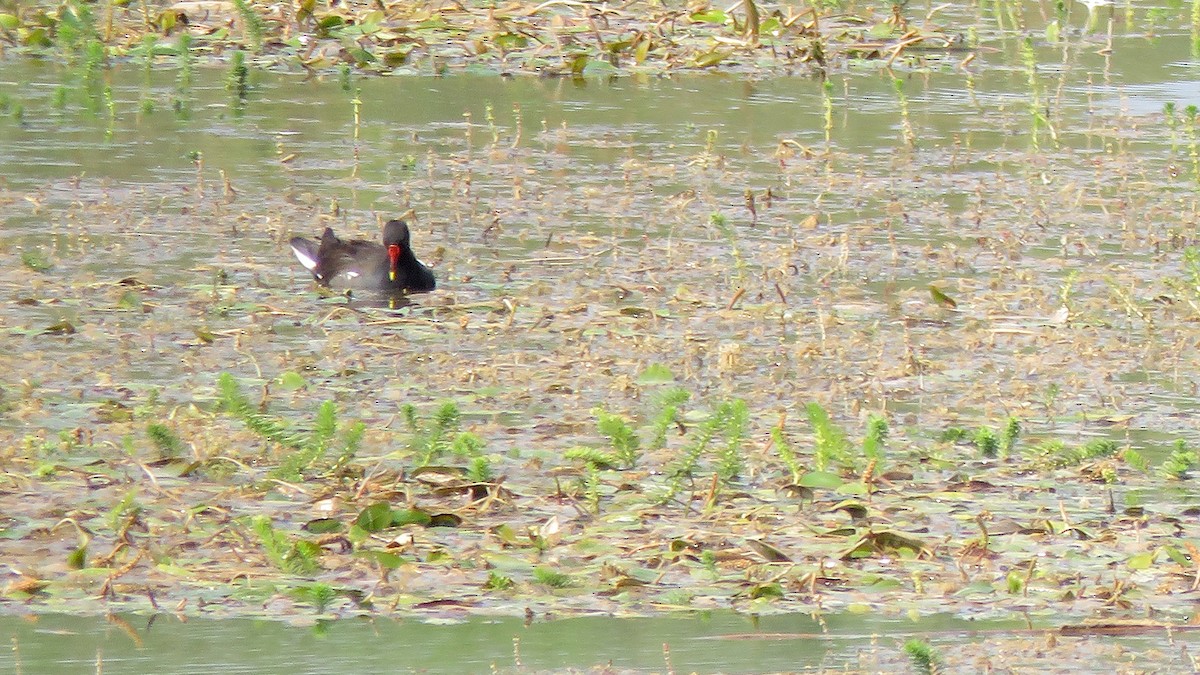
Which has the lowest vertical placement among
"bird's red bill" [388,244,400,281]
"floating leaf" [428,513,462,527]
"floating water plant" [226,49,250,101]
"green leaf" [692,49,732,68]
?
"floating leaf" [428,513,462,527]

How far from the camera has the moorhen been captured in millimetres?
9922

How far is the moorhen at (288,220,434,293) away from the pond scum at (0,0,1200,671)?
0.54 feet

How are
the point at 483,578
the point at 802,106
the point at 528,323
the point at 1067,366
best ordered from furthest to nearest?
the point at 802,106 < the point at 528,323 < the point at 1067,366 < the point at 483,578

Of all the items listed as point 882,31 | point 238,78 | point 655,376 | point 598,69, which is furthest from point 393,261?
point 882,31

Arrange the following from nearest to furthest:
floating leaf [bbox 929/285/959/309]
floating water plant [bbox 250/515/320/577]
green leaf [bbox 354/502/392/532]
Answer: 1. floating water plant [bbox 250/515/320/577]
2. green leaf [bbox 354/502/392/532]
3. floating leaf [bbox 929/285/959/309]

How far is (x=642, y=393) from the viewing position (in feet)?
27.3

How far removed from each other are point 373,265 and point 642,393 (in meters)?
2.16

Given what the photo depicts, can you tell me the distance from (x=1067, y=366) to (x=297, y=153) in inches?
218

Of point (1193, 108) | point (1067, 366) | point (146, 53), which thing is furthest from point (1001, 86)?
point (1067, 366)

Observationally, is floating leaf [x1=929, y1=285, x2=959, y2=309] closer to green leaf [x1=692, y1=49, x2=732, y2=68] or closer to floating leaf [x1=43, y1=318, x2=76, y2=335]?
floating leaf [x1=43, y1=318, x2=76, y2=335]

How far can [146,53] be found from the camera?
51.9 feet

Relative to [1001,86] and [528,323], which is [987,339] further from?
[1001,86]

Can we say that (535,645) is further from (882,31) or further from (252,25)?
(882,31)

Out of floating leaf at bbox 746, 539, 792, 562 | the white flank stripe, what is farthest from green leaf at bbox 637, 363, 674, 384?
the white flank stripe
